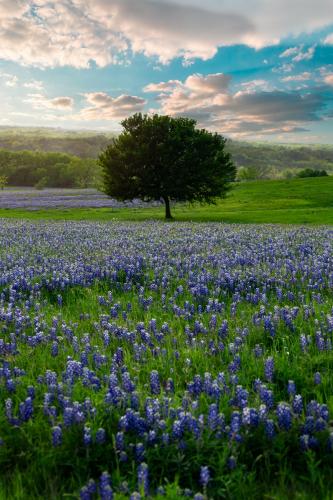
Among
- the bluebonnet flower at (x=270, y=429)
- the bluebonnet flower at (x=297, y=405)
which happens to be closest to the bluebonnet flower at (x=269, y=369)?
the bluebonnet flower at (x=297, y=405)

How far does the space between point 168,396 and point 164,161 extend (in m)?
33.5

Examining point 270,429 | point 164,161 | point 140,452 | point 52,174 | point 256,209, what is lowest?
point 140,452

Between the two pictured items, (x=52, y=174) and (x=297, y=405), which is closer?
(x=297, y=405)

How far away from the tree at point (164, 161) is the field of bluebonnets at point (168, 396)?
96.2ft

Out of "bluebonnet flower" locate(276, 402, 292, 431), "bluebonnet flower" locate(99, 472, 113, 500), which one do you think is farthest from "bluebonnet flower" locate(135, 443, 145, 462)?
"bluebonnet flower" locate(276, 402, 292, 431)

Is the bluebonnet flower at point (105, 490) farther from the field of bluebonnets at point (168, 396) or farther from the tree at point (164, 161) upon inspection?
the tree at point (164, 161)

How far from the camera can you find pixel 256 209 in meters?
51.8

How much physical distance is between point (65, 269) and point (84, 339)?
15.3 ft

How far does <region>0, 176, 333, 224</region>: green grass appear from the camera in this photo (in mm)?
40375

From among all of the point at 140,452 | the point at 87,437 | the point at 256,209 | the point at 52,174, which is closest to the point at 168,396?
the point at 140,452

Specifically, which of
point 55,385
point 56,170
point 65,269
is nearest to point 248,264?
point 65,269

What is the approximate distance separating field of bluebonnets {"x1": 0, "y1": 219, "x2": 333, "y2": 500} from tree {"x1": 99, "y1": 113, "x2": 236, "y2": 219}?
1155 inches

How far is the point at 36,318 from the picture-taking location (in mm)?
5785

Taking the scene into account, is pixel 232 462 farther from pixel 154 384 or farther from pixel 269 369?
pixel 269 369
